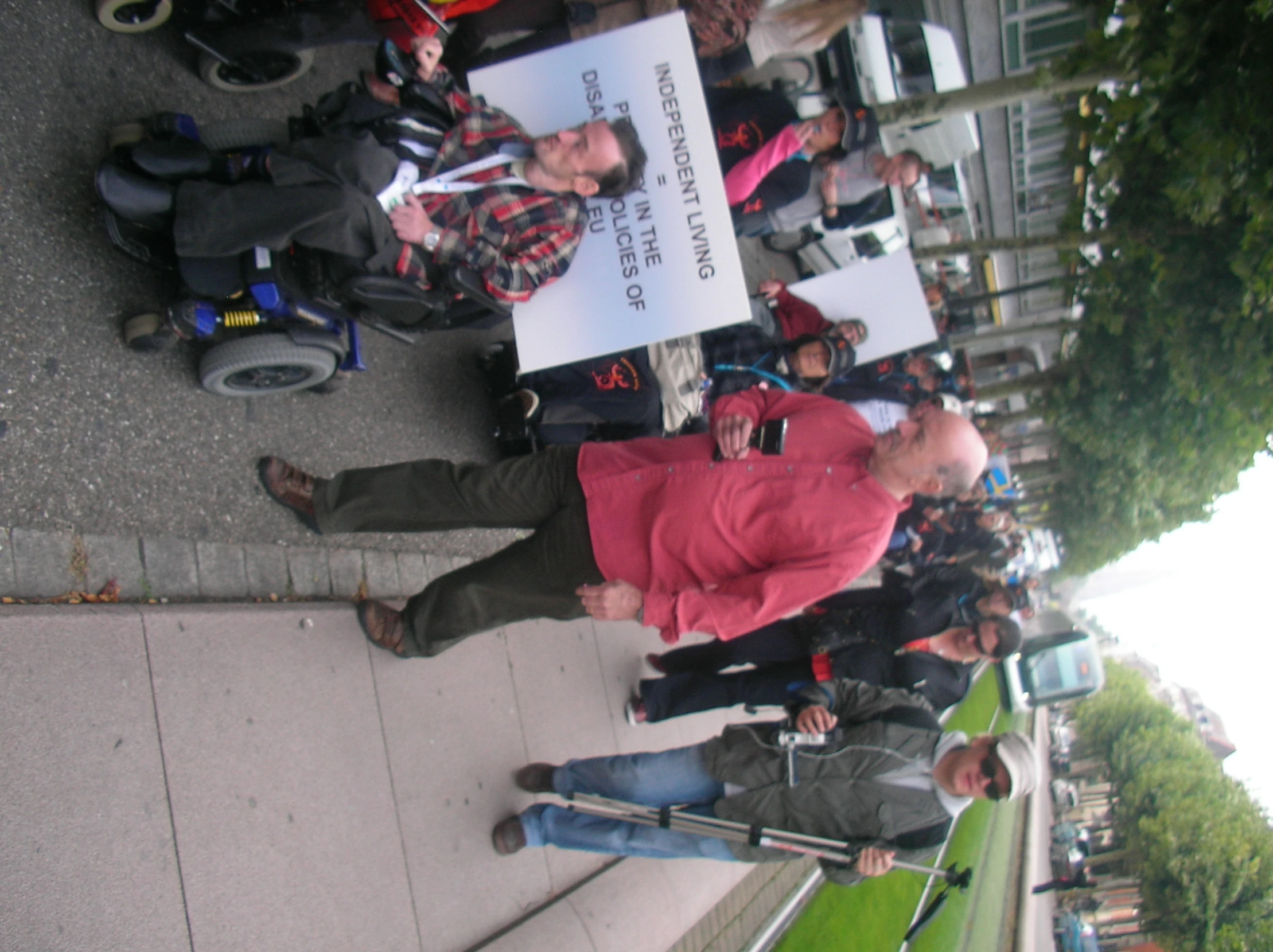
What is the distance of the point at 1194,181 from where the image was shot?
472 cm

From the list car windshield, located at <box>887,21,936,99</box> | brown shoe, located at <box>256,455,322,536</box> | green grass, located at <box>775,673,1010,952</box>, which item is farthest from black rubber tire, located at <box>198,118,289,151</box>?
green grass, located at <box>775,673,1010,952</box>

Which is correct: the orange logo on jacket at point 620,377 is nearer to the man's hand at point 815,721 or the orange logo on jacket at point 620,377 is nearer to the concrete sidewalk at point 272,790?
the concrete sidewalk at point 272,790

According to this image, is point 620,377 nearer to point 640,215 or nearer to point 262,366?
point 640,215

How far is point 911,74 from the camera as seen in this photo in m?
7.73

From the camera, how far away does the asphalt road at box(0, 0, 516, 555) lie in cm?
290

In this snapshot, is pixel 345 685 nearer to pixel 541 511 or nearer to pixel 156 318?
pixel 541 511

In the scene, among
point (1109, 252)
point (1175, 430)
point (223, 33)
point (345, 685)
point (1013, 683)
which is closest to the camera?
point (223, 33)

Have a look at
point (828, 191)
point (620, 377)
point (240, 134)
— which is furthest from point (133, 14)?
point (828, 191)

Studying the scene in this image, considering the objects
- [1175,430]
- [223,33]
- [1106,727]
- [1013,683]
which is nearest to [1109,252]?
[1175,430]

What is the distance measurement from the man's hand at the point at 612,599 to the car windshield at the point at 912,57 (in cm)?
659

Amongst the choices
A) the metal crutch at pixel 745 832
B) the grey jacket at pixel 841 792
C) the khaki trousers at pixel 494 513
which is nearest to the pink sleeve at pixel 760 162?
the khaki trousers at pixel 494 513

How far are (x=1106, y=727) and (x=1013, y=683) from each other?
15439mm

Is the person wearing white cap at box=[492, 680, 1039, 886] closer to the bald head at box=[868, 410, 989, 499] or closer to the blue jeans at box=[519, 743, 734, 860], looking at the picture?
the blue jeans at box=[519, 743, 734, 860]

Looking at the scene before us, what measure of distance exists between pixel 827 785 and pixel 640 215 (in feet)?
9.65
